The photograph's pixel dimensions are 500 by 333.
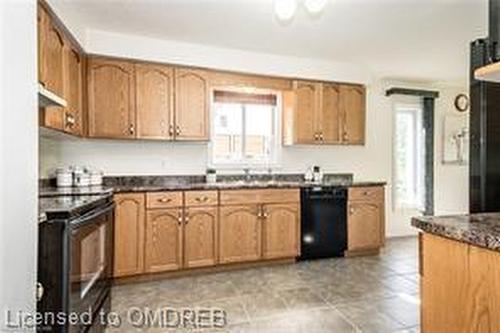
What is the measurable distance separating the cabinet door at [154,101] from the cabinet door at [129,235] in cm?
75

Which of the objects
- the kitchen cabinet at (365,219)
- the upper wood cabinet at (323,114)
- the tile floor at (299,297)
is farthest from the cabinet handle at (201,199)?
the kitchen cabinet at (365,219)

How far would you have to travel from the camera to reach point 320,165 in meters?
4.81

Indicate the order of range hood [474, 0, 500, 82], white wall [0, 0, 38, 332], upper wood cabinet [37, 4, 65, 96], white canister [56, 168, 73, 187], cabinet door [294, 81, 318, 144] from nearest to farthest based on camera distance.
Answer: white wall [0, 0, 38, 332] < range hood [474, 0, 500, 82] < upper wood cabinet [37, 4, 65, 96] < white canister [56, 168, 73, 187] < cabinet door [294, 81, 318, 144]

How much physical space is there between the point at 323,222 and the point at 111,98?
273 centimetres

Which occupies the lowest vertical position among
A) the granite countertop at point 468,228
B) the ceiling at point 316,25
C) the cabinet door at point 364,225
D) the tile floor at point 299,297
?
the tile floor at point 299,297

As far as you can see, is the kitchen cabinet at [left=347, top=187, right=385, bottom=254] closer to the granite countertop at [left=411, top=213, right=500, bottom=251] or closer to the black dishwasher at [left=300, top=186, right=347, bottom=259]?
the black dishwasher at [left=300, top=186, right=347, bottom=259]

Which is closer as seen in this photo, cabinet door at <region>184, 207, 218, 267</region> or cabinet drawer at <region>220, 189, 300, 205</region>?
cabinet door at <region>184, 207, 218, 267</region>

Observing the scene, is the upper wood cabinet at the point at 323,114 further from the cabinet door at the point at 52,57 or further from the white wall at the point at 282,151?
the cabinet door at the point at 52,57

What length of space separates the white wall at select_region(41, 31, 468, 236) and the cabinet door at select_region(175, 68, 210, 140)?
0.16 m

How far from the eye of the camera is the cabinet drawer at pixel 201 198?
347cm

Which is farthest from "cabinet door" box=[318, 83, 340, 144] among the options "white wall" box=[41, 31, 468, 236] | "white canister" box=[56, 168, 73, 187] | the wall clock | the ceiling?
"white canister" box=[56, 168, 73, 187]

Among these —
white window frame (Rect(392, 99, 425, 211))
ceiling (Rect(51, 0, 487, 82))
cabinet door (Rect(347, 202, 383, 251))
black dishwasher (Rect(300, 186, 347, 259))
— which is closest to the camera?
ceiling (Rect(51, 0, 487, 82))

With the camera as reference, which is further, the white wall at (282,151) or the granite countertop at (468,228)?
the white wall at (282,151)

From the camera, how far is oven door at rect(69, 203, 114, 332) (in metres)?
1.56
